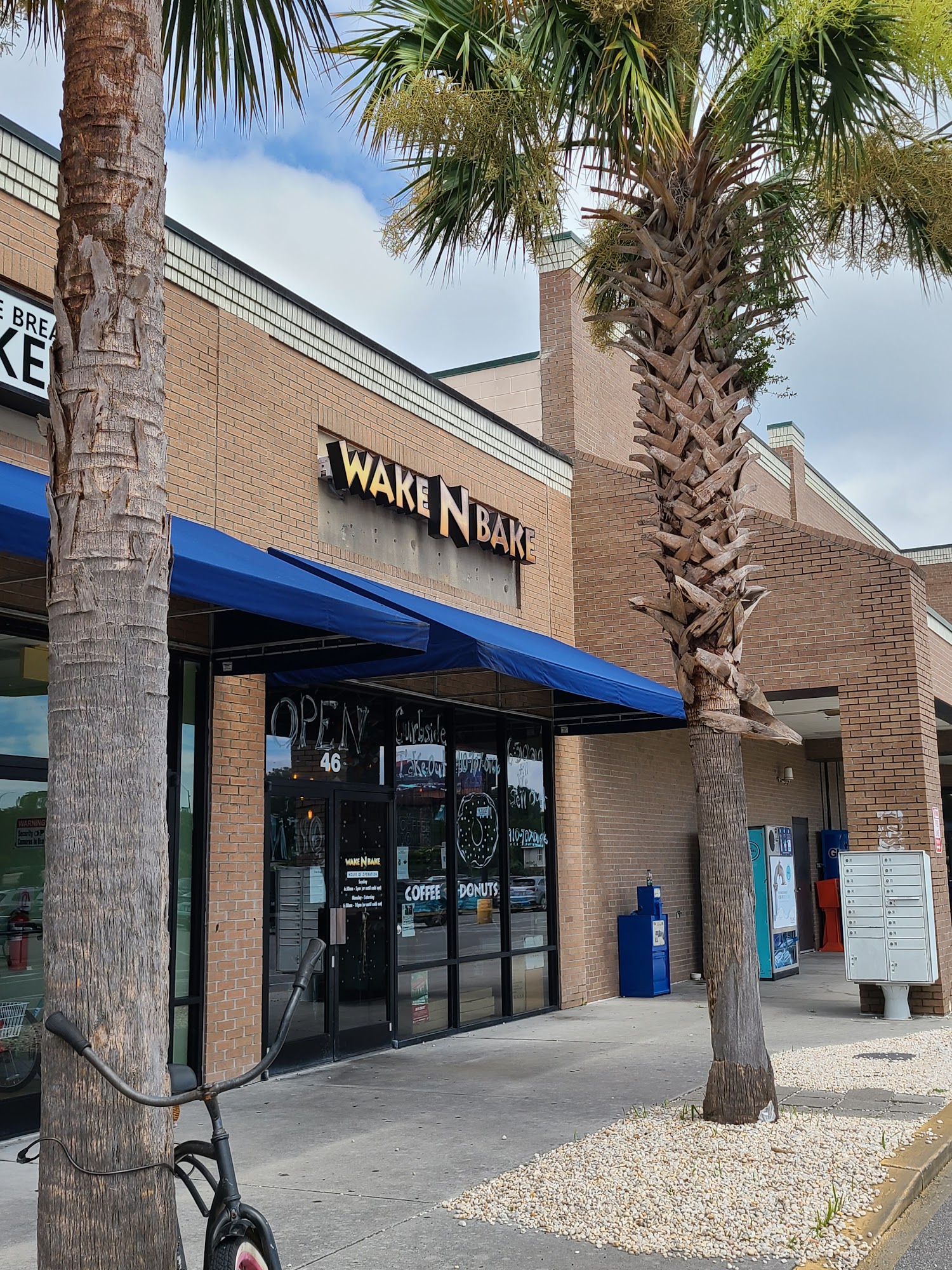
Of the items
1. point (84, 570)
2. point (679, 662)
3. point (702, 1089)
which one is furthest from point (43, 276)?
point (702, 1089)

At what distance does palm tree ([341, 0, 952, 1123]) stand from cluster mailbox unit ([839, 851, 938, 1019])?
18.5ft

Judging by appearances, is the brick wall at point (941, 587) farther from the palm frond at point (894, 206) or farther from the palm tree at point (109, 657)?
the palm tree at point (109, 657)

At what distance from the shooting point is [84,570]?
132 inches

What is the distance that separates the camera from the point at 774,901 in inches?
651

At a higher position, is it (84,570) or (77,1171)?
(84,570)

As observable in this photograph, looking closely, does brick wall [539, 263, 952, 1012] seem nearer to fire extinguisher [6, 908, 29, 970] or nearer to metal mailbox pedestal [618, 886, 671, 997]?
metal mailbox pedestal [618, 886, 671, 997]

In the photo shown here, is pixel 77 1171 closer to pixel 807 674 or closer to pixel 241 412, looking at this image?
pixel 241 412

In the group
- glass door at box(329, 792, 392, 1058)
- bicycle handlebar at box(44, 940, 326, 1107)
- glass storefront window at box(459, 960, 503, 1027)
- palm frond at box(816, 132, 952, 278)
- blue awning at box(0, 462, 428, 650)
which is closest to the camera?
bicycle handlebar at box(44, 940, 326, 1107)

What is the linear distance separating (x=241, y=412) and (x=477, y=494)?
4.01 meters

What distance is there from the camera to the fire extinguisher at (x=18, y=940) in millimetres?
7848

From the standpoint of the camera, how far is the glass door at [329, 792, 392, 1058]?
1084 cm

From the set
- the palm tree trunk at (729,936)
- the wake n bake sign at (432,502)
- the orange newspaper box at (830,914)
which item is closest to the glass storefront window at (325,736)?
the wake n bake sign at (432,502)

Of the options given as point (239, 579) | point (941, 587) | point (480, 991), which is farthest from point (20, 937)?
point (941, 587)

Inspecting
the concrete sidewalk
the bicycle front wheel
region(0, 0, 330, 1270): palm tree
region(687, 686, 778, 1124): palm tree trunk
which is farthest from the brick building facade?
the bicycle front wheel
